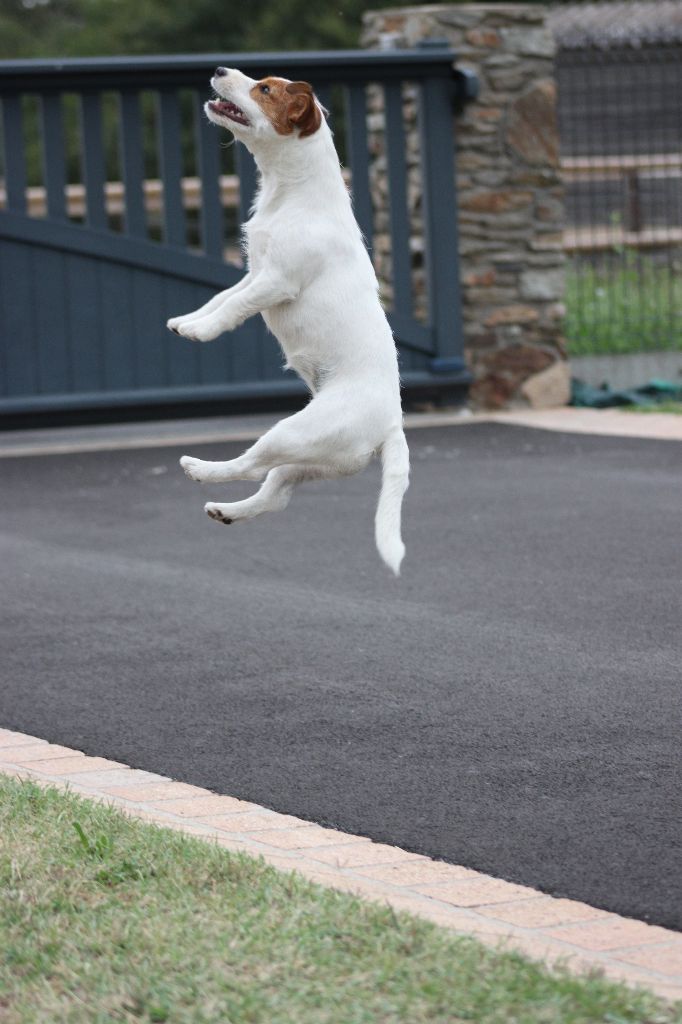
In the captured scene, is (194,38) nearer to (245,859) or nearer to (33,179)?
(33,179)

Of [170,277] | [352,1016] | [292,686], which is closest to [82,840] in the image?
[352,1016]

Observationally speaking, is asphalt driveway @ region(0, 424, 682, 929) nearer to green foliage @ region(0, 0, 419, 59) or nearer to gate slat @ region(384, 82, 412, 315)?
gate slat @ region(384, 82, 412, 315)

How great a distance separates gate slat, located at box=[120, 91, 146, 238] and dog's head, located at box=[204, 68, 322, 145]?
7.71 metres

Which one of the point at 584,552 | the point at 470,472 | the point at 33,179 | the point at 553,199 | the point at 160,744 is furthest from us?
the point at 33,179

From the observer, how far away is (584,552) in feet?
24.0

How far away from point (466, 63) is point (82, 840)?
29.2 feet

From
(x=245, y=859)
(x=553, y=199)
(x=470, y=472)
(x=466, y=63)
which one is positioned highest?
(x=466, y=63)

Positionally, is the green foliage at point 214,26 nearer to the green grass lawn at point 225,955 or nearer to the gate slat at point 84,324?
the gate slat at point 84,324

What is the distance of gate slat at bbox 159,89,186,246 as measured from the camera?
432 inches

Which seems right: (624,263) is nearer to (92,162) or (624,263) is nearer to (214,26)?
(92,162)

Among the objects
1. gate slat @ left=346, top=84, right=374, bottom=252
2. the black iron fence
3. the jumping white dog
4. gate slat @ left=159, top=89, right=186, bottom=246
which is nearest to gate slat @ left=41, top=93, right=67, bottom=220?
gate slat @ left=159, top=89, right=186, bottom=246

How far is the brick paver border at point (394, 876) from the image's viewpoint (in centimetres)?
317

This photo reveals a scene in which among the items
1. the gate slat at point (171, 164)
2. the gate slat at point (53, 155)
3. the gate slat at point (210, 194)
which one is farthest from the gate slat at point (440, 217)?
the gate slat at point (53, 155)

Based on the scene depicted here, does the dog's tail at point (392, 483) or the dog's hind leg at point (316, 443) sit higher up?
the dog's hind leg at point (316, 443)
